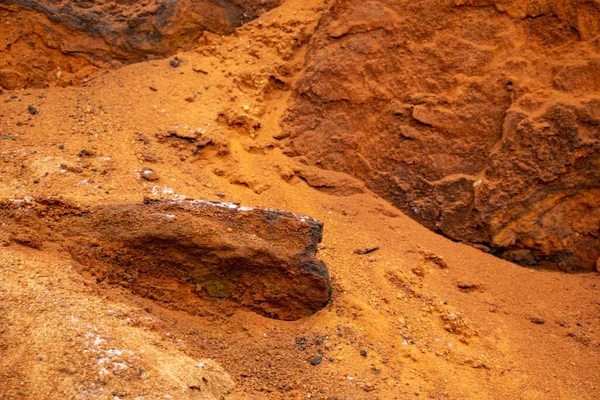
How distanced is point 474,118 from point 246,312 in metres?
2.55

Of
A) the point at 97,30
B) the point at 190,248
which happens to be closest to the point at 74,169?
the point at 190,248

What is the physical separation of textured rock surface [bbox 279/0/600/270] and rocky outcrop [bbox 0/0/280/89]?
1411 mm

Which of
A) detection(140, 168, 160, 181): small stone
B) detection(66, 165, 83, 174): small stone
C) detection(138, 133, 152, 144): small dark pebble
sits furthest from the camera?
detection(138, 133, 152, 144): small dark pebble

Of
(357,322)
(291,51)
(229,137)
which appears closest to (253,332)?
(357,322)

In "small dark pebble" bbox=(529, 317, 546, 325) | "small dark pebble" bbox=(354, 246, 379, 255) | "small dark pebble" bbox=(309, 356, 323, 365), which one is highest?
"small dark pebble" bbox=(354, 246, 379, 255)

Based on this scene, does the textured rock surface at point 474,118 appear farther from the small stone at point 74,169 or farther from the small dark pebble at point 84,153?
the small stone at point 74,169

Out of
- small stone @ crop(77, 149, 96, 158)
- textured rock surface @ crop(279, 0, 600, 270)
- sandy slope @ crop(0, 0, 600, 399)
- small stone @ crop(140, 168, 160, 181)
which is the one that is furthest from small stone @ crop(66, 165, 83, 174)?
textured rock surface @ crop(279, 0, 600, 270)

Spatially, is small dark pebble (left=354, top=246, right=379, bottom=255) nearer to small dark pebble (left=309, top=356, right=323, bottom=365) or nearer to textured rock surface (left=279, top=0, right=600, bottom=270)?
textured rock surface (left=279, top=0, right=600, bottom=270)

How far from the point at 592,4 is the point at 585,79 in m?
0.59

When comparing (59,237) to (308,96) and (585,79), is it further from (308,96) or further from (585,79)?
(585,79)


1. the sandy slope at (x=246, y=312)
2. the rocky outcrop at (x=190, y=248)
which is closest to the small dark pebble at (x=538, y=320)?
the sandy slope at (x=246, y=312)

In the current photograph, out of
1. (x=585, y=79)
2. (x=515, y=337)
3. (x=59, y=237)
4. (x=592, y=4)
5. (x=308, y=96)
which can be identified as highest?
(x=592, y=4)

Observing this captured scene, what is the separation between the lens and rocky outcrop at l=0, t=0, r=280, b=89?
559cm

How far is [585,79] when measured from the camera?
14.9 feet
